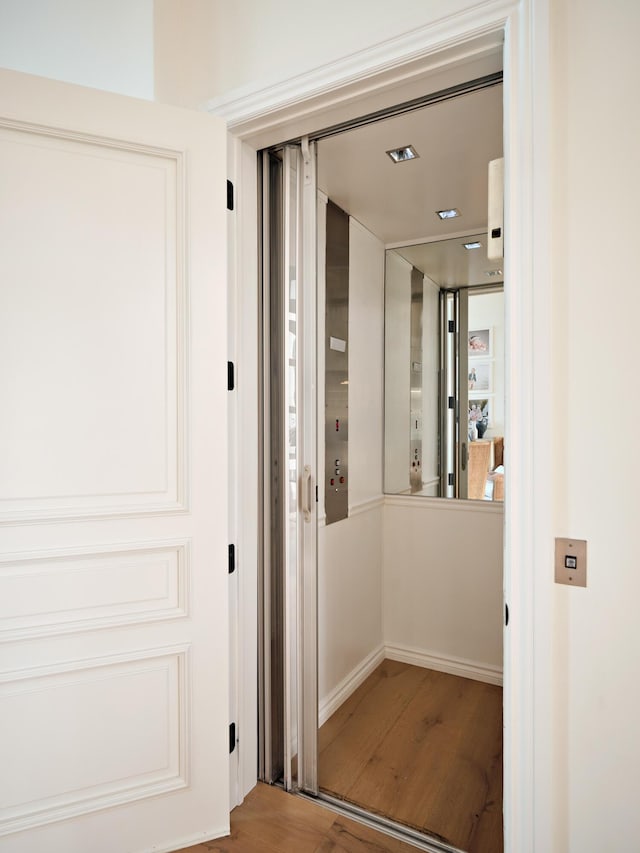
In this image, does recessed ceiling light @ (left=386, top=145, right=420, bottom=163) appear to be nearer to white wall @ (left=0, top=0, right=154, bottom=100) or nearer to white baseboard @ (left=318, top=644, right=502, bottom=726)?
white wall @ (left=0, top=0, right=154, bottom=100)

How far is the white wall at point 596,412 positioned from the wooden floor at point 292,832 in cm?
74

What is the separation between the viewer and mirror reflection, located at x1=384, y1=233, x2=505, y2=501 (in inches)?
115

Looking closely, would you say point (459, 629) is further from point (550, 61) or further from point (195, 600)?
point (550, 61)

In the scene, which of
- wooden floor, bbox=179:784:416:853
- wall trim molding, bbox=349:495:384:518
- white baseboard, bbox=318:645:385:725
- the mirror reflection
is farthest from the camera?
the mirror reflection

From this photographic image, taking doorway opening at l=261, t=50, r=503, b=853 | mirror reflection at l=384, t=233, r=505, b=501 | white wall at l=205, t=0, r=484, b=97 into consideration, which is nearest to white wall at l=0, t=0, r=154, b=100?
white wall at l=205, t=0, r=484, b=97

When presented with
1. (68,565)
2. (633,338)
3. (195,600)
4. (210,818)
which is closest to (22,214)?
(68,565)

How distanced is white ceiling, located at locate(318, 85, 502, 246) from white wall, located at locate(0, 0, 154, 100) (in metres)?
0.67

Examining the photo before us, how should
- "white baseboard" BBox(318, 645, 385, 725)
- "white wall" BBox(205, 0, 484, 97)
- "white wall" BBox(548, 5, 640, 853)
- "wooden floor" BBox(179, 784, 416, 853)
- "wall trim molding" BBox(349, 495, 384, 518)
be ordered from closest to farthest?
"white wall" BBox(548, 5, 640, 853) → "white wall" BBox(205, 0, 484, 97) → "wooden floor" BBox(179, 784, 416, 853) → "white baseboard" BBox(318, 645, 385, 725) → "wall trim molding" BBox(349, 495, 384, 518)

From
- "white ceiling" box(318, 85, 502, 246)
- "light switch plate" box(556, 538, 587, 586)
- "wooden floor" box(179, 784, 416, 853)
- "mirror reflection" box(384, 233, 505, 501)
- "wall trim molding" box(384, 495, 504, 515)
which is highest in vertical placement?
"white ceiling" box(318, 85, 502, 246)

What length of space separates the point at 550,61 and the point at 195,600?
5.47 ft

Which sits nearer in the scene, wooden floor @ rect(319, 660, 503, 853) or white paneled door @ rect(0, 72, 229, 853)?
white paneled door @ rect(0, 72, 229, 853)

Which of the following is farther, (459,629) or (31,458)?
(459,629)

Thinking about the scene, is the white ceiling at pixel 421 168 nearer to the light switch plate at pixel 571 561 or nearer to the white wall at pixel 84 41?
the white wall at pixel 84 41

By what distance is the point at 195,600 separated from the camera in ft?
5.48
